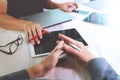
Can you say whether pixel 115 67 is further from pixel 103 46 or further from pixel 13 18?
pixel 13 18

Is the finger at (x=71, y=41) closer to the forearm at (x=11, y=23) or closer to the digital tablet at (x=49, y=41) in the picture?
the digital tablet at (x=49, y=41)

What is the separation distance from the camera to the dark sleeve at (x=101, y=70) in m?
0.72

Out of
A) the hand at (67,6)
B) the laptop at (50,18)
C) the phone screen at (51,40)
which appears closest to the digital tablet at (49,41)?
the phone screen at (51,40)

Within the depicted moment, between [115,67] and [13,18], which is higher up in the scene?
[13,18]

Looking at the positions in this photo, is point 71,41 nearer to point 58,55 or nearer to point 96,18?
point 58,55

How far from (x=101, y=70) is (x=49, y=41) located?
0.29 m

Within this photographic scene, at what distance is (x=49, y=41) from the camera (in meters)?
0.91

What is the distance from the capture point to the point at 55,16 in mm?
1163

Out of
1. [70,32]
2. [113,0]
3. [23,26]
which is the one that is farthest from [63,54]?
[113,0]

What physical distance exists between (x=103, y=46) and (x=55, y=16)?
15.3 inches

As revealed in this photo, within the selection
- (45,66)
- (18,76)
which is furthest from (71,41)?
(18,76)

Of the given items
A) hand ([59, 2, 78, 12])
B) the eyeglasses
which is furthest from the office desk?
hand ([59, 2, 78, 12])

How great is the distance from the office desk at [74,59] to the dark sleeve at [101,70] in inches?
0.9

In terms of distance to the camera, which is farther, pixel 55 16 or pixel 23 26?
pixel 55 16
